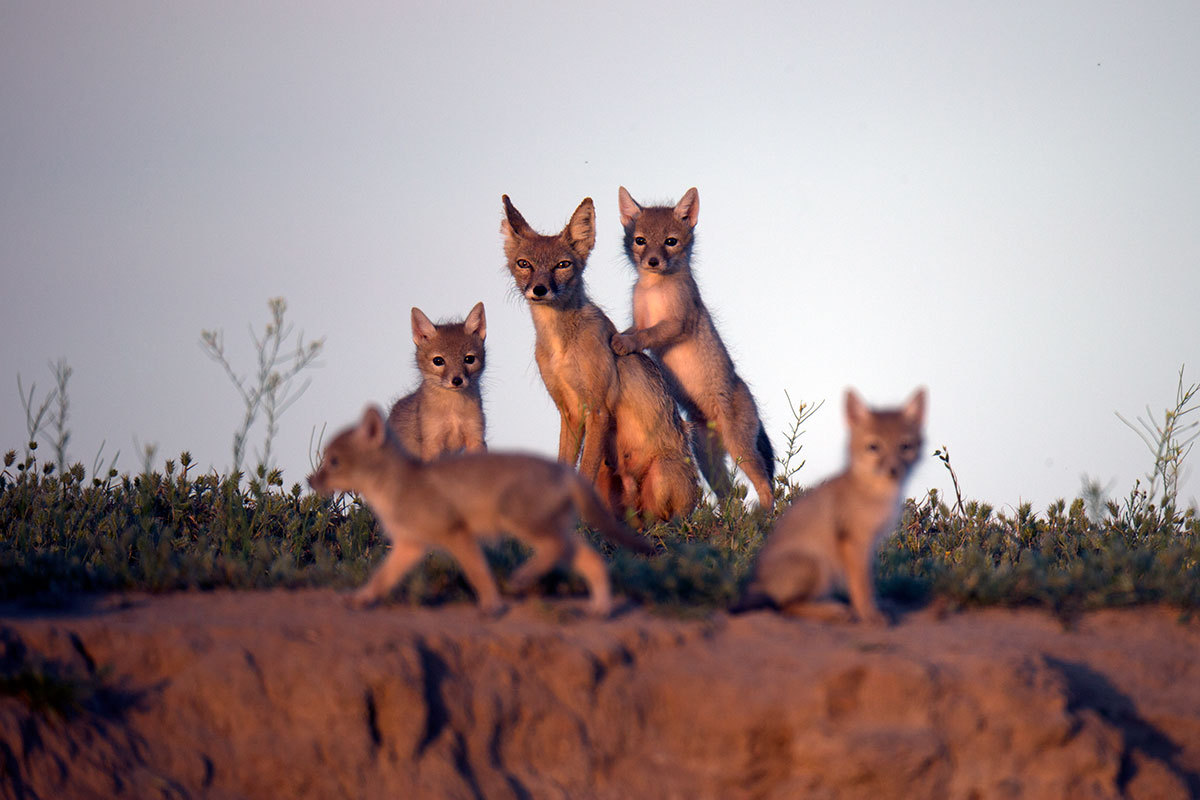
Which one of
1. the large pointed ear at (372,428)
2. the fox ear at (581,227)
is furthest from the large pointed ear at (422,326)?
the large pointed ear at (372,428)

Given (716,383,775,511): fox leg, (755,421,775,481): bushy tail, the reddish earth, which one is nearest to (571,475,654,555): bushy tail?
the reddish earth

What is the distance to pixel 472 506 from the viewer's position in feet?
16.2

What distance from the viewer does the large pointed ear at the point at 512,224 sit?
1073 centimetres

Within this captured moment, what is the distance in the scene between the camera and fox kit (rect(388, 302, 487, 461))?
9906mm

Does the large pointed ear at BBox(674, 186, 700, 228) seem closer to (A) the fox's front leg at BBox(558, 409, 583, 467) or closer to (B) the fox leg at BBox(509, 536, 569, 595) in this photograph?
(A) the fox's front leg at BBox(558, 409, 583, 467)

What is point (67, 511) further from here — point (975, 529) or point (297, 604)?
point (975, 529)

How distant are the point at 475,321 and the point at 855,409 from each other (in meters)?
5.29

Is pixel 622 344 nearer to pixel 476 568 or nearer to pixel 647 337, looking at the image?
pixel 647 337

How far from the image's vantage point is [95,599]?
5367 mm

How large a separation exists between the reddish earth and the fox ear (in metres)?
6.13

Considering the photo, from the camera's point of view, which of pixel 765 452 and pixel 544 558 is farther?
pixel 765 452

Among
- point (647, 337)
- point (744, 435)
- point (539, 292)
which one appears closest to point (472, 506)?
point (539, 292)

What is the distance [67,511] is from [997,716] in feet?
22.8

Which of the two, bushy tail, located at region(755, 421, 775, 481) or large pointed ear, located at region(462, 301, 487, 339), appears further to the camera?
bushy tail, located at region(755, 421, 775, 481)
